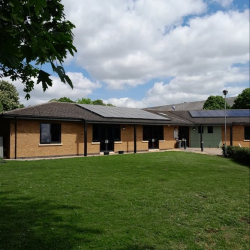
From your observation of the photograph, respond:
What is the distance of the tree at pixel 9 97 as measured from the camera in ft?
118

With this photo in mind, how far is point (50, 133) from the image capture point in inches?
739

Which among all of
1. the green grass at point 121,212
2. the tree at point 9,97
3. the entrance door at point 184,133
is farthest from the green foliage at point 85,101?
the green grass at point 121,212

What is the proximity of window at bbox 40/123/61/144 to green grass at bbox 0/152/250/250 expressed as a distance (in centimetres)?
767

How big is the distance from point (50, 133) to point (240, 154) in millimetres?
13880

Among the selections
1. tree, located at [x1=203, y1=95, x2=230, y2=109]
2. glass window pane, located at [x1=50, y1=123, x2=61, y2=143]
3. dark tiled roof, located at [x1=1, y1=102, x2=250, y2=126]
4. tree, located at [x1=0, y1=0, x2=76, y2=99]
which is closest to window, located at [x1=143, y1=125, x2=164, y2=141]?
dark tiled roof, located at [x1=1, y1=102, x2=250, y2=126]

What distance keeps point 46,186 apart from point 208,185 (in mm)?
6118

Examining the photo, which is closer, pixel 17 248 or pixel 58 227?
pixel 17 248

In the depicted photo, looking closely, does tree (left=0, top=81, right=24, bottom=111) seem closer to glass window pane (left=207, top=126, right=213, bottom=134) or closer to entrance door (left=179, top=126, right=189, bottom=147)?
entrance door (left=179, top=126, right=189, bottom=147)

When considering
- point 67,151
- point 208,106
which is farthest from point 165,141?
point 208,106

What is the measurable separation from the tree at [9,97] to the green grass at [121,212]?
28.3m

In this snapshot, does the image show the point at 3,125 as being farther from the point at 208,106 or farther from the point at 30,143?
the point at 208,106

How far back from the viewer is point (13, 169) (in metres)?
12.1

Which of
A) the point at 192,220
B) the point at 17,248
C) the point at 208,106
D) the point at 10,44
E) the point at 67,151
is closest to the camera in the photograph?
the point at 10,44

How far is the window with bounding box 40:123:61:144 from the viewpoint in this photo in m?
18.4
